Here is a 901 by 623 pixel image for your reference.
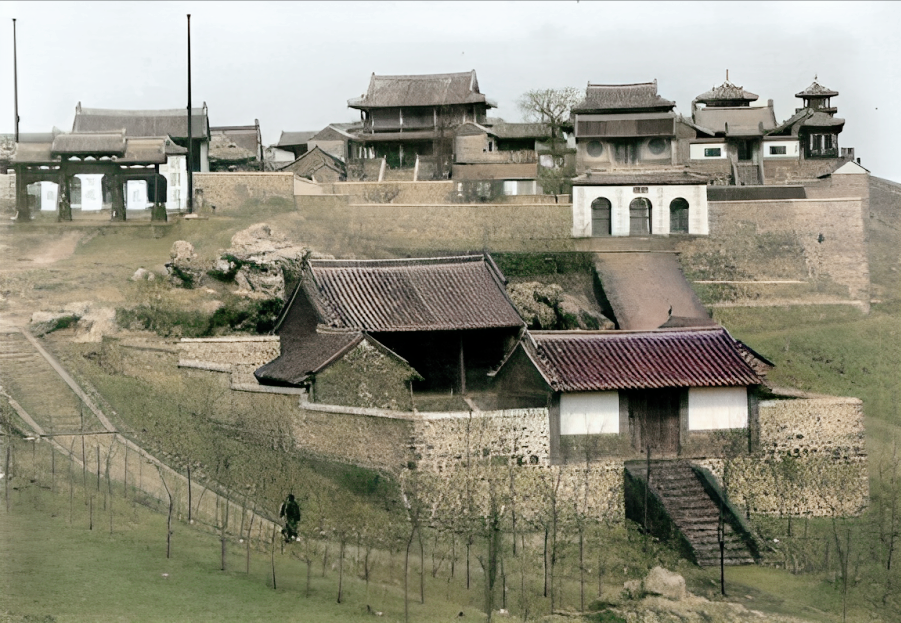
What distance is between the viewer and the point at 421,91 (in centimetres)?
4519

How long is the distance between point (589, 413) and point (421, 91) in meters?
21.7

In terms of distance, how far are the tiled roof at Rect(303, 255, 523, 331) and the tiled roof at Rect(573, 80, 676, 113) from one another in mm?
12909

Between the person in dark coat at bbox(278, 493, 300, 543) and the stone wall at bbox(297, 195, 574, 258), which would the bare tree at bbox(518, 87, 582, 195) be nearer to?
the stone wall at bbox(297, 195, 574, 258)

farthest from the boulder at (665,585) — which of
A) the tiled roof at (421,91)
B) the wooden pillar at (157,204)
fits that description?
the tiled roof at (421,91)

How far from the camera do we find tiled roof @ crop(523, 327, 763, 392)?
2575cm

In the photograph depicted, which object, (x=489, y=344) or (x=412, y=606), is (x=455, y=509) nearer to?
(x=412, y=606)

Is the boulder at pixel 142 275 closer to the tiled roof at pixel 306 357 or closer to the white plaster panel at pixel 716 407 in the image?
the tiled roof at pixel 306 357

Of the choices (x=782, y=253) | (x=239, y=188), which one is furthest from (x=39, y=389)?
(x=782, y=253)

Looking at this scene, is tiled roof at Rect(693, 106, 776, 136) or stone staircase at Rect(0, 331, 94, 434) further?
tiled roof at Rect(693, 106, 776, 136)

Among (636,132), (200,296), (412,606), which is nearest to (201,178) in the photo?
(200,296)

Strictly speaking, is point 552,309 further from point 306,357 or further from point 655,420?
point 306,357

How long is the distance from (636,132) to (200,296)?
14482 millimetres

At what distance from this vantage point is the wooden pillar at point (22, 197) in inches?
1427

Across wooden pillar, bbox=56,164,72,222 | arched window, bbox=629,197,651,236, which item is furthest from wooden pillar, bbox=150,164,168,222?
arched window, bbox=629,197,651,236
